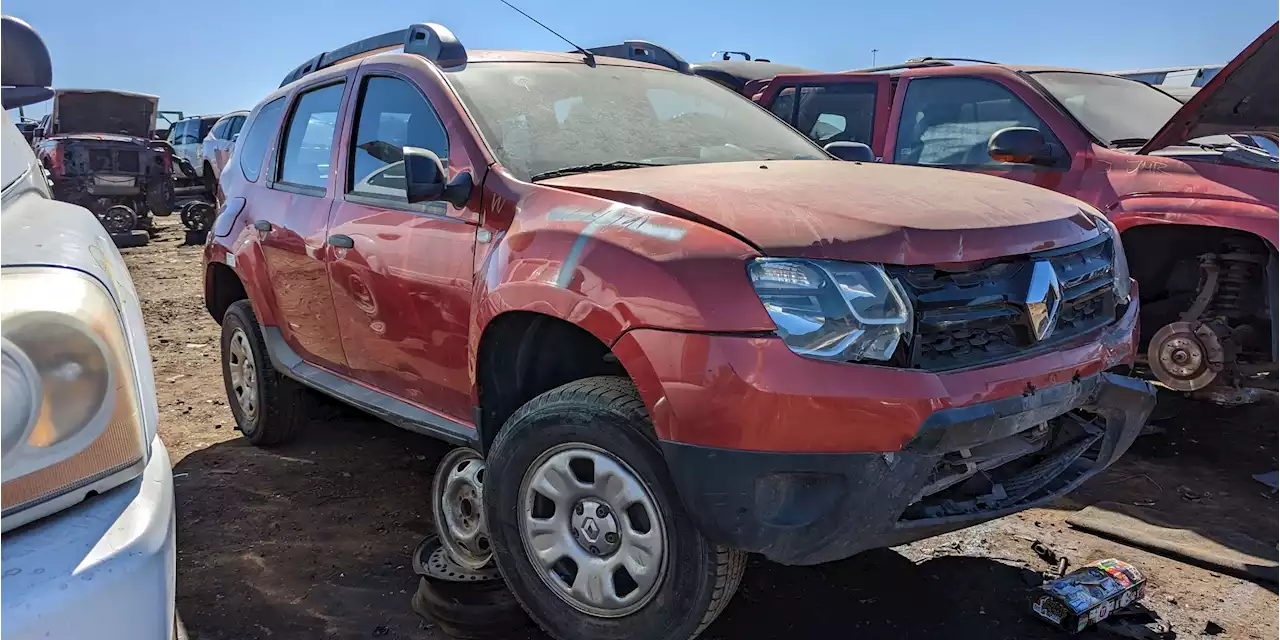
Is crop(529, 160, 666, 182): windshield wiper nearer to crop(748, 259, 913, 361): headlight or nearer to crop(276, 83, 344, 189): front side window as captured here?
crop(748, 259, 913, 361): headlight

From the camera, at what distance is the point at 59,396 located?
1.34 m

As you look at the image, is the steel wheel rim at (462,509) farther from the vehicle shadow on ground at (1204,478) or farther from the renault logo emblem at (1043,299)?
the vehicle shadow on ground at (1204,478)

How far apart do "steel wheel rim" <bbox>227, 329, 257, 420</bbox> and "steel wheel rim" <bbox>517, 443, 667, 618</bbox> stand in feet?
7.95

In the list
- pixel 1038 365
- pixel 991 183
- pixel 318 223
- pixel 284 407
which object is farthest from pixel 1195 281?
pixel 284 407

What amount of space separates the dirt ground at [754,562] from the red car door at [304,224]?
2.18 ft

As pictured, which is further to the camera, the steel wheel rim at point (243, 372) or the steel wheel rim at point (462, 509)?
the steel wheel rim at point (243, 372)

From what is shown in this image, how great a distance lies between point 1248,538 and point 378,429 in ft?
12.9

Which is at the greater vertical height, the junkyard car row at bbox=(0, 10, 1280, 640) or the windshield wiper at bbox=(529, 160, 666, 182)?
the windshield wiper at bbox=(529, 160, 666, 182)

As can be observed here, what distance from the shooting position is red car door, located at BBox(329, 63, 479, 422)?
2871 mm

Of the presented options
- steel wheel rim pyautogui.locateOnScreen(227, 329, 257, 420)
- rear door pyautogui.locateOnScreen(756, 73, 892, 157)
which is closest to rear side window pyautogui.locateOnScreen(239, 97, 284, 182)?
steel wheel rim pyautogui.locateOnScreen(227, 329, 257, 420)

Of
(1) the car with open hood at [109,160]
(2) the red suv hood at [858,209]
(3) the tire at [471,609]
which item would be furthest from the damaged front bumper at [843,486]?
(1) the car with open hood at [109,160]

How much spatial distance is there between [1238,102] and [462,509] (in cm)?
383

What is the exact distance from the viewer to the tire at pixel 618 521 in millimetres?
2215

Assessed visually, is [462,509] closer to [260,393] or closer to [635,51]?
[260,393]
